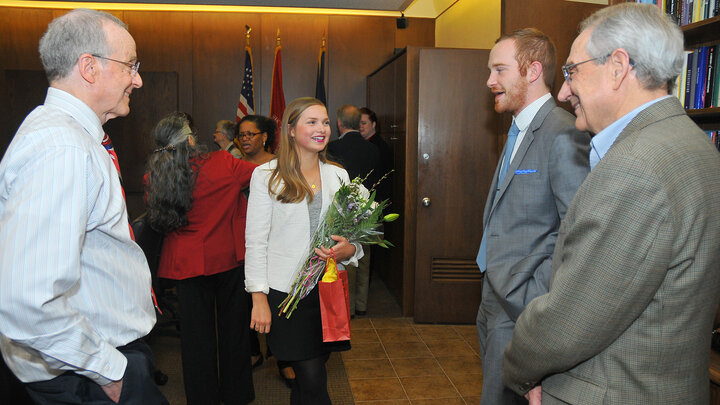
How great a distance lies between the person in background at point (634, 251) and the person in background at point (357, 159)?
371cm

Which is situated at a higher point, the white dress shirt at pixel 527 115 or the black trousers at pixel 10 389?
the white dress shirt at pixel 527 115

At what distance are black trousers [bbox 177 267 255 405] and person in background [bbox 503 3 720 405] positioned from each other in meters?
2.05

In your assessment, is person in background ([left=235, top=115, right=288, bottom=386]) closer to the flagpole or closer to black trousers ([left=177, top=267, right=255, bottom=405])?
black trousers ([left=177, top=267, right=255, bottom=405])

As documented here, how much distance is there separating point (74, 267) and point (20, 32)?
6977 millimetres

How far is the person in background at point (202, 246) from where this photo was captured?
2.81 meters

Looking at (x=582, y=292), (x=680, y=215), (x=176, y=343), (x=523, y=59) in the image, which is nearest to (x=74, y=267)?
(x=582, y=292)

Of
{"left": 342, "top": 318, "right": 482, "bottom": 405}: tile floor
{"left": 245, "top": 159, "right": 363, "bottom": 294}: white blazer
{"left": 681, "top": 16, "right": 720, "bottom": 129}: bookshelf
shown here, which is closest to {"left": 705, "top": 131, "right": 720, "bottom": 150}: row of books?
{"left": 681, "top": 16, "right": 720, "bottom": 129}: bookshelf

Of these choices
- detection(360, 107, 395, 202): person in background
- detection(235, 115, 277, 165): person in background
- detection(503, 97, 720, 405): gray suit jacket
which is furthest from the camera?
detection(360, 107, 395, 202): person in background

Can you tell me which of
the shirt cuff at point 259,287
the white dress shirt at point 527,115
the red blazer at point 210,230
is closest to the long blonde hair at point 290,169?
the shirt cuff at point 259,287

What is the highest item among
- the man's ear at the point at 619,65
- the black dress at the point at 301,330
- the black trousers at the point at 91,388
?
the man's ear at the point at 619,65

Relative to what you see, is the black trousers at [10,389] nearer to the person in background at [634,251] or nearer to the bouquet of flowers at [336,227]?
the bouquet of flowers at [336,227]

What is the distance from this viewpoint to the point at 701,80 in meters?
2.32

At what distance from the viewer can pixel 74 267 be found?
4.07 ft

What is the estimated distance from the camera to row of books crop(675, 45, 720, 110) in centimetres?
227
